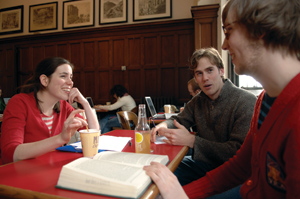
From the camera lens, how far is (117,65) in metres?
6.78

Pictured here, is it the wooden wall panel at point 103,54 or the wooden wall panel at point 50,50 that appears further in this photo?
the wooden wall panel at point 50,50

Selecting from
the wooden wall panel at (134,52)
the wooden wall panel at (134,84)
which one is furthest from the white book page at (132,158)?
the wooden wall panel at (134,52)

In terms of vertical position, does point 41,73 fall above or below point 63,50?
below

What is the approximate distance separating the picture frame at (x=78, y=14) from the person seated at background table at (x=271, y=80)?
6.92 metres

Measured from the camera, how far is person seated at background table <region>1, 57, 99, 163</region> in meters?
1.06

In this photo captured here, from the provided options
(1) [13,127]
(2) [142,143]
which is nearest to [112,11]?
(1) [13,127]

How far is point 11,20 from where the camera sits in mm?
7789

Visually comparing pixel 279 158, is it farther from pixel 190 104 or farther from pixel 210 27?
pixel 210 27

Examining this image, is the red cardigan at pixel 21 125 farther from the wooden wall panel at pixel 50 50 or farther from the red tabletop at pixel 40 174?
the wooden wall panel at pixel 50 50

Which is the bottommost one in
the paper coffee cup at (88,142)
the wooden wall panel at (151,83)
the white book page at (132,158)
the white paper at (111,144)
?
the white paper at (111,144)

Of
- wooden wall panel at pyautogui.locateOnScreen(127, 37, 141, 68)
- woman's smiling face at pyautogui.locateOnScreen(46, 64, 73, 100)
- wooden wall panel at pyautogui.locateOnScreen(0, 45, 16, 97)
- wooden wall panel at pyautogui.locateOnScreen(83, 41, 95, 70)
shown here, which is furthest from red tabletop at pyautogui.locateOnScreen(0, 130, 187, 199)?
wooden wall panel at pyautogui.locateOnScreen(0, 45, 16, 97)

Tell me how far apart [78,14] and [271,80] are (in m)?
7.47

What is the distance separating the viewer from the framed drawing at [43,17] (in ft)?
24.1

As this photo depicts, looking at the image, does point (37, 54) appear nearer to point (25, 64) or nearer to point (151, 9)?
point (25, 64)
